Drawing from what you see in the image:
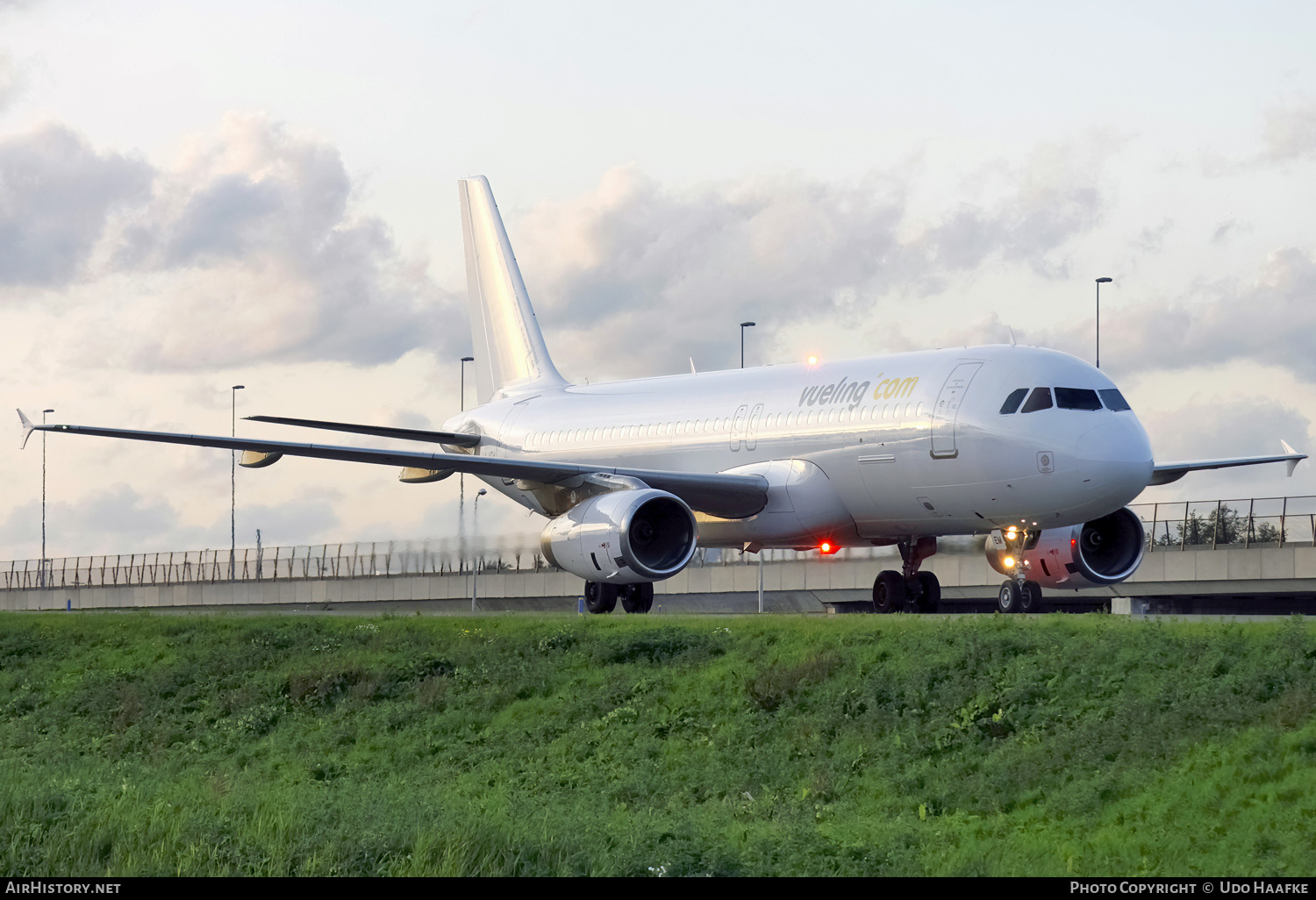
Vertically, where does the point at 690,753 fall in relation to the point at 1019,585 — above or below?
below

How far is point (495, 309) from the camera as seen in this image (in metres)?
41.2

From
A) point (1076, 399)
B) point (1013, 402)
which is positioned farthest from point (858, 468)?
point (1076, 399)

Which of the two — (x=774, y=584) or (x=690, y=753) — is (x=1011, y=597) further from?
(x=774, y=584)

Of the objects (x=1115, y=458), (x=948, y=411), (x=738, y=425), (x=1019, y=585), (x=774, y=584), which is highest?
(x=738, y=425)

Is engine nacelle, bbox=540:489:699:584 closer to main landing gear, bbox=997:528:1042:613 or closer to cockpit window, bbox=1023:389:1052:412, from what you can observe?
main landing gear, bbox=997:528:1042:613

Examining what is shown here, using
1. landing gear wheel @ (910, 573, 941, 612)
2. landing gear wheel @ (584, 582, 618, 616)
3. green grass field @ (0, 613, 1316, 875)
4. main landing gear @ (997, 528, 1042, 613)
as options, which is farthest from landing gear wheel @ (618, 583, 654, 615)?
main landing gear @ (997, 528, 1042, 613)

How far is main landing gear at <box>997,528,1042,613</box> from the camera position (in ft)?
78.4

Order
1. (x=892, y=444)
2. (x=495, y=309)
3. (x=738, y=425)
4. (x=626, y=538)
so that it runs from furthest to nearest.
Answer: (x=495, y=309), (x=738, y=425), (x=626, y=538), (x=892, y=444)

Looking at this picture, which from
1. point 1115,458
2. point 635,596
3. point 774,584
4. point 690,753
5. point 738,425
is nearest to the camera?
point 690,753

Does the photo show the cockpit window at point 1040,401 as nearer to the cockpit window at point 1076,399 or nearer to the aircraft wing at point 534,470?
the cockpit window at point 1076,399

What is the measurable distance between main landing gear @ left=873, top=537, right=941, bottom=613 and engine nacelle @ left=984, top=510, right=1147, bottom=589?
198 centimetres

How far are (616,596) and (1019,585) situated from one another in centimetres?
862

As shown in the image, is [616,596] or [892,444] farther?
[616,596]

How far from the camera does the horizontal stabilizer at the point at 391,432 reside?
31.9 metres
